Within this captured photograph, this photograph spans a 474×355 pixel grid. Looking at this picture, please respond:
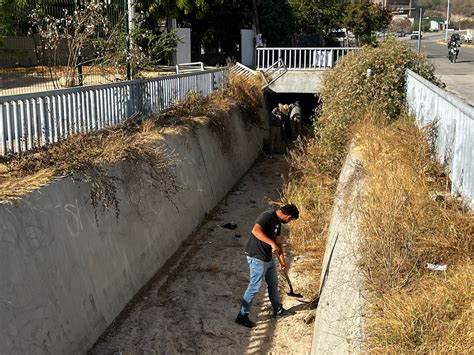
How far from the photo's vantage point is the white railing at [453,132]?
6.39 m

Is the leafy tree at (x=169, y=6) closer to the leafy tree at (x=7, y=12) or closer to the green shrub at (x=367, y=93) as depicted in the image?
the leafy tree at (x=7, y=12)

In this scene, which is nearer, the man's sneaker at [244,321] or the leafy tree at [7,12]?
the man's sneaker at [244,321]

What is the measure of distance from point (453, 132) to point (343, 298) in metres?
2.88

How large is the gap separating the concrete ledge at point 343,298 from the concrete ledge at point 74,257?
8.88 feet

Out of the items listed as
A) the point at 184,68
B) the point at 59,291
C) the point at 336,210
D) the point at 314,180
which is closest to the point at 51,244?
the point at 59,291

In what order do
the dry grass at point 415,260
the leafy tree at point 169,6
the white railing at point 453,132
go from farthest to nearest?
the leafy tree at point 169,6
the white railing at point 453,132
the dry grass at point 415,260

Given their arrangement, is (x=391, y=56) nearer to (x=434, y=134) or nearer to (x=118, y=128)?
(x=434, y=134)

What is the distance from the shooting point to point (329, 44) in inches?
1316

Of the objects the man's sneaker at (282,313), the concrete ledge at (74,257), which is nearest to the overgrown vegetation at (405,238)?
the man's sneaker at (282,313)

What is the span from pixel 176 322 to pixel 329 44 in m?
28.1

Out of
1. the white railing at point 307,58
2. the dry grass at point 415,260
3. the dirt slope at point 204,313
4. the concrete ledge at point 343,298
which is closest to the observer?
the dry grass at point 415,260

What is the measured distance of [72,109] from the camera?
348 inches

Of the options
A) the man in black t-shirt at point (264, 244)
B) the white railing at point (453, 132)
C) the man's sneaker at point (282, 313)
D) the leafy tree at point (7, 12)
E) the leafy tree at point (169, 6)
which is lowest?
the man's sneaker at point (282, 313)

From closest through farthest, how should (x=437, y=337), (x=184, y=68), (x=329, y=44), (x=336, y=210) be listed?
1. (x=437, y=337)
2. (x=336, y=210)
3. (x=184, y=68)
4. (x=329, y=44)
